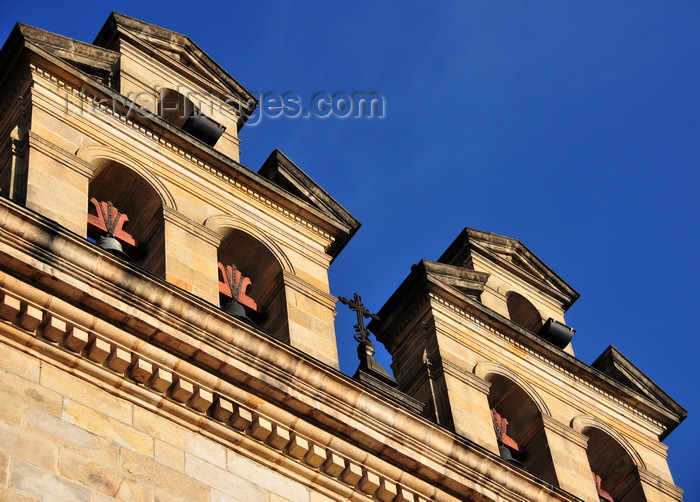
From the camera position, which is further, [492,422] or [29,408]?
[492,422]

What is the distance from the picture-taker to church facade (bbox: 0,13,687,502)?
1870cm

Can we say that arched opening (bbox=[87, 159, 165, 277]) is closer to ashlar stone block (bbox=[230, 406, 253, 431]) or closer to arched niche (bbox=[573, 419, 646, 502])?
ashlar stone block (bbox=[230, 406, 253, 431])

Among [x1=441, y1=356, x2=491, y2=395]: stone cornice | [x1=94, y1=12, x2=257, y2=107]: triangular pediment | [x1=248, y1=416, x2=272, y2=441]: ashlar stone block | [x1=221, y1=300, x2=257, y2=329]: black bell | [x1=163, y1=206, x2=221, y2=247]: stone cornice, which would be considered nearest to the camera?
[x1=248, y1=416, x2=272, y2=441]: ashlar stone block

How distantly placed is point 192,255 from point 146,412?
4104 millimetres

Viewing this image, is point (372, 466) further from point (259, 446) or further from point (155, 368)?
point (155, 368)

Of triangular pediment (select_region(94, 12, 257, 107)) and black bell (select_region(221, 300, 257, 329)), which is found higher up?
triangular pediment (select_region(94, 12, 257, 107))

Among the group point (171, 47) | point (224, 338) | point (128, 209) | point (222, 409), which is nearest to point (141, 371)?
point (222, 409)

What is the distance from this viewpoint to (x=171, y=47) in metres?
27.7

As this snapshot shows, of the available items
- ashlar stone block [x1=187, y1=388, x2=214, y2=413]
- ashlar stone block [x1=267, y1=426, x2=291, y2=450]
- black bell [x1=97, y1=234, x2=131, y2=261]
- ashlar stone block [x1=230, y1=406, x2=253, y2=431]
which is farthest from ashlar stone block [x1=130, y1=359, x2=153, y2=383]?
black bell [x1=97, y1=234, x2=131, y2=261]

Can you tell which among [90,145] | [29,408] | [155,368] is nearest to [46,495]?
[29,408]

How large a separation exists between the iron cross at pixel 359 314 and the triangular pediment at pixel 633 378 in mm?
5332

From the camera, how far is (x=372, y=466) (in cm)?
2086

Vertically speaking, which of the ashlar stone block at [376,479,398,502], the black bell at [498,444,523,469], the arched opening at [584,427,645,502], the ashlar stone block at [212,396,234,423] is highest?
the arched opening at [584,427,645,502]

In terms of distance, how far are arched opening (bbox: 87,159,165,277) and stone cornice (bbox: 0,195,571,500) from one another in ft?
9.90
